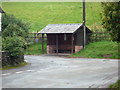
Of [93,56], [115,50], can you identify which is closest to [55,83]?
[93,56]

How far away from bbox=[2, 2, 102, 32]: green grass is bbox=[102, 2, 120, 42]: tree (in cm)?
4186

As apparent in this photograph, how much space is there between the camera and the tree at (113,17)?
36.1ft

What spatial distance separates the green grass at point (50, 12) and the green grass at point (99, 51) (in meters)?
17.4

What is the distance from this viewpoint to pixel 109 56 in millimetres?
30672

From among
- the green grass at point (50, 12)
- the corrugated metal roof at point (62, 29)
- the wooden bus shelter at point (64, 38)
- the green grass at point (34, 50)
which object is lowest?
the green grass at point (34, 50)

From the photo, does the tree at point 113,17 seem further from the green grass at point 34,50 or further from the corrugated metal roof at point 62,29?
the green grass at point 34,50

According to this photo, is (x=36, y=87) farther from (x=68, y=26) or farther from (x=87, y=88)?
(x=68, y=26)

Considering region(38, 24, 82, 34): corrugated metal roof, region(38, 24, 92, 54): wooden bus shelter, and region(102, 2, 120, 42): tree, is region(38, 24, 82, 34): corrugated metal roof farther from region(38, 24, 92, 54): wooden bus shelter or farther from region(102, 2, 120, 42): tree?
region(102, 2, 120, 42): tree

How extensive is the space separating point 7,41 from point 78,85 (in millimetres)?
9996

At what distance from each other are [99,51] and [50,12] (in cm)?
3369

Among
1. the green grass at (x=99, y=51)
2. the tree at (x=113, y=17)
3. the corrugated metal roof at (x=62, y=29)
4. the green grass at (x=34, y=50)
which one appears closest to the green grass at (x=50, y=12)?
the green grass at (x=34, y=50)

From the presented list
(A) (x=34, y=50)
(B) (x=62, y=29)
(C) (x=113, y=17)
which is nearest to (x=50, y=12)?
(A) (x=34, y=50)

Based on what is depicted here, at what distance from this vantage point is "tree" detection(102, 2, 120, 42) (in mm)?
11000

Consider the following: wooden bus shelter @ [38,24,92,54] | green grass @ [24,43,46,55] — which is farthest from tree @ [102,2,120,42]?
green grass @ [24,43,46,55]
